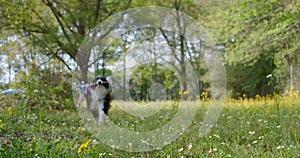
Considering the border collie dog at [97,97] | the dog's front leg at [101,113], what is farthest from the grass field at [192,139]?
the border collie dog at [97,97]

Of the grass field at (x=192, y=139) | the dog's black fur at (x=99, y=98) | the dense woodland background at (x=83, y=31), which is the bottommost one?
the grass field at (x=192, y=139)

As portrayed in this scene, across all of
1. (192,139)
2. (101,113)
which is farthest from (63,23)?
(192,139)

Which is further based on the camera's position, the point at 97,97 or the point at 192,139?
the point at 97,97

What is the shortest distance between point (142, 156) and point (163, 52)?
2554 mm

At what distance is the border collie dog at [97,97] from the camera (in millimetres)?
5707

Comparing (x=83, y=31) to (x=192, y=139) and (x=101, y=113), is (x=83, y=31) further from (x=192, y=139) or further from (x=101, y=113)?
(x=192, y=139)

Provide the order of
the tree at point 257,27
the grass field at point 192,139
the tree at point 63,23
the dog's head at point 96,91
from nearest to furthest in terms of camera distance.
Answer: the grass field at point 192,139, the dog's head at point 96,91, the tree at point 257,27, the tree at point 63,23

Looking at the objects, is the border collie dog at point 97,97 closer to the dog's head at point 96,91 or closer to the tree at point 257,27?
the dog's head at point 96,91

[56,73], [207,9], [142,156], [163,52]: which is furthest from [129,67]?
[207,9]

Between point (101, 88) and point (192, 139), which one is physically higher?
point (101, 88)

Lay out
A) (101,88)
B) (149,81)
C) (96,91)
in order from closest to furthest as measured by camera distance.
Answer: (101,88), (96,91), (149,81)

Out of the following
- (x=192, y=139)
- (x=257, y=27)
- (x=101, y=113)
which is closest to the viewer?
(x=192, y=139)

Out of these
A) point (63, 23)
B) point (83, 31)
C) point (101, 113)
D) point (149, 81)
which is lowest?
point (101, 113)

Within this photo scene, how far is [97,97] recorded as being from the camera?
5.93 m
